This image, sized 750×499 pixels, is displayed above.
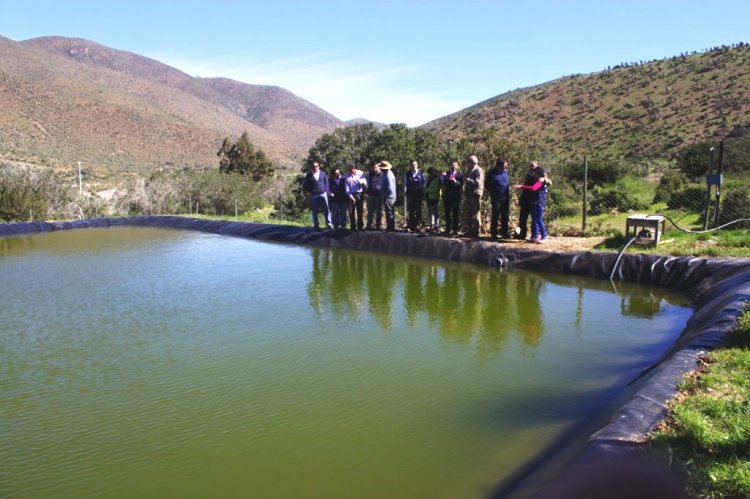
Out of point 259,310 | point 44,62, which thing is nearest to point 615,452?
point 259,310

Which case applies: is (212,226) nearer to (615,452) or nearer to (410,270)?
(410,270)

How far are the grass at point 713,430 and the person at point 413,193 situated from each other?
23.9 feet

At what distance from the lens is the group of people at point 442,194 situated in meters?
9.39

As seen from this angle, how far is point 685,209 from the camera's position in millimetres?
13602

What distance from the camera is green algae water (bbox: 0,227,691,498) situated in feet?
10.7

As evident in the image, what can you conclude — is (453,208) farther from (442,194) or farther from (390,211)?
(390,211)

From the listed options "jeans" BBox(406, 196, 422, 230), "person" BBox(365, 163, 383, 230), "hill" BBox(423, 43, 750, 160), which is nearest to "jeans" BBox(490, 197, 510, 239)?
"jeans" BBox(406, 196, 422, 230)

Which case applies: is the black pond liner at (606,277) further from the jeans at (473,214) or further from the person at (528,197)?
the person at (528,197)

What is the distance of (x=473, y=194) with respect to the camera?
32.4 feet

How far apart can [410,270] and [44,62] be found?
6790 centimetres

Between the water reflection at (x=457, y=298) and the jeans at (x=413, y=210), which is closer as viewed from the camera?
the water reflection at (x=457, y=298)

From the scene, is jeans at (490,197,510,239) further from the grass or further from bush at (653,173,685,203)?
bush at (653,173,685,203)

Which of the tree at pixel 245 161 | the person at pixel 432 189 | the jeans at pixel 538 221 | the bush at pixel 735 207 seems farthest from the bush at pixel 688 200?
the tree at pixel 245 161

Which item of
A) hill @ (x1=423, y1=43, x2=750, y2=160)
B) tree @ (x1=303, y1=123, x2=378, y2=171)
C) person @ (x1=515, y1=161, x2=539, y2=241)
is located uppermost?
hill @ (x1=423, y1=43, x2=750, y2=160)
